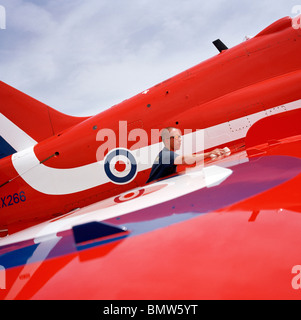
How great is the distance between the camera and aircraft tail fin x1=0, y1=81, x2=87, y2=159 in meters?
3.56

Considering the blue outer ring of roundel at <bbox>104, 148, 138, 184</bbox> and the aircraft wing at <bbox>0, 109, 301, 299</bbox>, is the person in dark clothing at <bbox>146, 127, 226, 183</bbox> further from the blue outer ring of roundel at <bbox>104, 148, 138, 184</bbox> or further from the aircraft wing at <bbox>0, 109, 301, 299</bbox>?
the aircraft wing at <bbox>0, 109, 301, 299</bbox>

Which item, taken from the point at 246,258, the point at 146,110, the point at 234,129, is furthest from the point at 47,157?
the point at 246,258

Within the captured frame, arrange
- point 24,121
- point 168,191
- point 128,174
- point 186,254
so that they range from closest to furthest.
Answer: point 186,254 → point 168,191 → point 128,174 → point 24,121

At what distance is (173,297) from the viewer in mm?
623

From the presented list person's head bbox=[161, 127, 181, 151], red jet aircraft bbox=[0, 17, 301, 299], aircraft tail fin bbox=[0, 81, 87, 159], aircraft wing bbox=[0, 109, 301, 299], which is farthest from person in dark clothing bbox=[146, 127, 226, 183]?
aircraft tail fin bbox=[0, 81, 87, 159]

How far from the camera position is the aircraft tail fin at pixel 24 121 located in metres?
3.56

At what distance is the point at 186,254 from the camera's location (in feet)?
2.56

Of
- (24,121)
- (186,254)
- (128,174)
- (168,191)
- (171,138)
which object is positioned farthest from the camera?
(24,121)

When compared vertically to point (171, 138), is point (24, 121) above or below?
above

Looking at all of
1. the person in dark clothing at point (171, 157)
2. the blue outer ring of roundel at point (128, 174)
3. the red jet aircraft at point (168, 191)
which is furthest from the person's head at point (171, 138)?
the blue outer ring of roundel at point (128, 174)

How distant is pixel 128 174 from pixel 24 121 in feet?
6.67

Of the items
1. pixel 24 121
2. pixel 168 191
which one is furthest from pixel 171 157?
pixel 24 121

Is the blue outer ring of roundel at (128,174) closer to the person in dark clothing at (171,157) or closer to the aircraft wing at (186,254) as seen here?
the person in dark clothing at (171,157)

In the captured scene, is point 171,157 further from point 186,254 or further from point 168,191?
point 186,254
